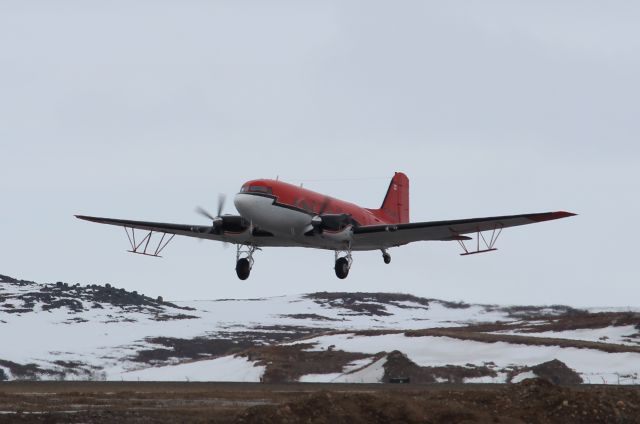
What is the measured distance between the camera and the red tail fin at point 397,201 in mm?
Result: 65688

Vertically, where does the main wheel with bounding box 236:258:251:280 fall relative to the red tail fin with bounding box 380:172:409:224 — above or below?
below

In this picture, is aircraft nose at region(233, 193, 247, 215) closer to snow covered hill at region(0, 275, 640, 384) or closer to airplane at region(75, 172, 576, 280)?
airplane at region(75, 172, 576, 280)

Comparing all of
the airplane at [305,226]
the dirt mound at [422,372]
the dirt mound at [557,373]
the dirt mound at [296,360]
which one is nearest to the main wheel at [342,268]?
the airplane at [305,226]

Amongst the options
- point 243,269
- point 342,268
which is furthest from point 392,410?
point 243,269

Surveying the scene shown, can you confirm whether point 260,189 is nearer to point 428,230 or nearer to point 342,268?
point 342,268

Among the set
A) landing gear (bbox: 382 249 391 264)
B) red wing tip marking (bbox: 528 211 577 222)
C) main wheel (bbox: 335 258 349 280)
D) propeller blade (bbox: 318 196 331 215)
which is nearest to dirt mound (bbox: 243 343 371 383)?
landing gear (bbox: 382 249 391 264)

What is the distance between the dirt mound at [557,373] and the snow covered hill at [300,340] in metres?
0.14

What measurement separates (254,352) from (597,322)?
3711 cm

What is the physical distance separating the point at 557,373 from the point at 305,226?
25129mm

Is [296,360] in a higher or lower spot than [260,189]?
lower

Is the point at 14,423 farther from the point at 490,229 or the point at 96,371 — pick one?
the point at 96,371

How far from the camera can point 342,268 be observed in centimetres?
5162

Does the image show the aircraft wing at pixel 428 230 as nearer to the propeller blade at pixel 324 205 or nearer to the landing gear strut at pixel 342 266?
the landing gear strut at pixel 342 266

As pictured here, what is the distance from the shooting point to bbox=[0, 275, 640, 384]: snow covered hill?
73.6 m
